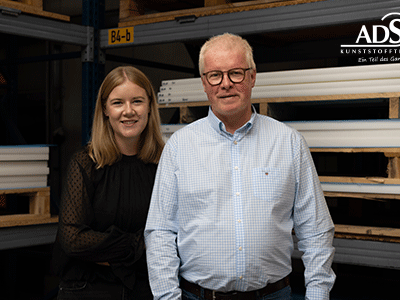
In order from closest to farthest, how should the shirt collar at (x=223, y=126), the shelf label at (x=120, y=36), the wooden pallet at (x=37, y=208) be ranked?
the shirt collar at (x=223, y=126) < the wooden pallet at (x=37, y=208) < the shelf label at (x=120, y=36)

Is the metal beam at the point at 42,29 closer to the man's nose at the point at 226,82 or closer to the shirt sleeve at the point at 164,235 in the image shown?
the shirt sleeve at the point at 164,235

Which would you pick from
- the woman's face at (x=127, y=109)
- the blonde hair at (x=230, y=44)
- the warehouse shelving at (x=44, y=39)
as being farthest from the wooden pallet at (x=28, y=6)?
the blonde hair at (x=230, y=44)

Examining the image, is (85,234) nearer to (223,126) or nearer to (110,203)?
(110,203)

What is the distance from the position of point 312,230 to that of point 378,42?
2.21 metres

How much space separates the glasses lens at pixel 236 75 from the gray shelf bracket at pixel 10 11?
76.3 inches

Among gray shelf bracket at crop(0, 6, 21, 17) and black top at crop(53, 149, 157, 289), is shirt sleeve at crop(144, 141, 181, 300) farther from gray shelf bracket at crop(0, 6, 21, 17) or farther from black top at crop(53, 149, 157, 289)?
gray shelf bracket at crop(0, 6, 21, 17)

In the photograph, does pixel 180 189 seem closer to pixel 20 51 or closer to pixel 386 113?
pixel 386 113

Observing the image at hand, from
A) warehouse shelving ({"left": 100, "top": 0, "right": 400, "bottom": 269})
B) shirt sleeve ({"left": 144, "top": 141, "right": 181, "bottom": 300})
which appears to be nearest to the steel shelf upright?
warehouse shelving ({"left": 100, "top": 0, "right": 400, "bottom": 269})

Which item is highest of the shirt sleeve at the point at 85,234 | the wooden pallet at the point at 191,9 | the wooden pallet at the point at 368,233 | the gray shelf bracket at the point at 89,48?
the wooden pallet at the point at 191,9

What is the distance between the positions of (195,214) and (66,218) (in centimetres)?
67

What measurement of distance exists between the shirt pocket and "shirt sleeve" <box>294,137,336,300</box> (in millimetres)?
105

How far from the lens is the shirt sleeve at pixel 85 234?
2238mm

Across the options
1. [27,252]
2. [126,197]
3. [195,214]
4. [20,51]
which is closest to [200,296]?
[195,214]

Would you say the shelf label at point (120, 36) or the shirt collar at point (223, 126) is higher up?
the shelf label at point (120, 36)
